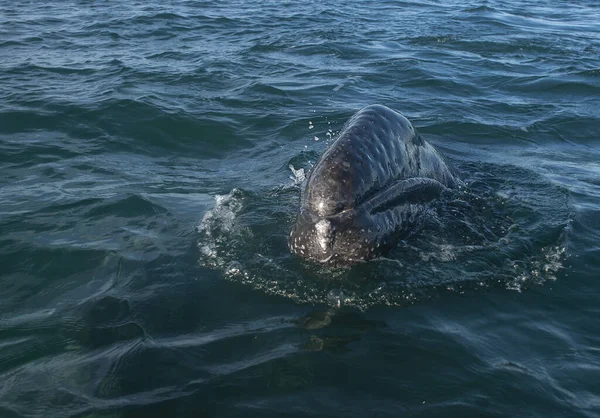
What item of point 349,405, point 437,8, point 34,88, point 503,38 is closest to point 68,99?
point 34,88

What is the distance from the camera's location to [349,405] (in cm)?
549

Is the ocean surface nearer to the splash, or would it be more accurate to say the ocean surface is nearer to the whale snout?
the splash

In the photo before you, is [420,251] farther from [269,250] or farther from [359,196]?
[269,250]

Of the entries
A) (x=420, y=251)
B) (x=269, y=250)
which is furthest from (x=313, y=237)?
(x=420, y=251)

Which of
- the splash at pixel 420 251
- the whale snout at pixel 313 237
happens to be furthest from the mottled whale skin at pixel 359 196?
the splash at pixel 420 251

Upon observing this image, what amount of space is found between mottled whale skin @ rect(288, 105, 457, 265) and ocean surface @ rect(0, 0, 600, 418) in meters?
0.25

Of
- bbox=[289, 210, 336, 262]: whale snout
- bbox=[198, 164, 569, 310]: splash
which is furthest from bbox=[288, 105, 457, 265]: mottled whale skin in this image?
bbox=[198, 164, 569, 310]: splash

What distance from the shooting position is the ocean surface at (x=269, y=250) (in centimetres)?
581

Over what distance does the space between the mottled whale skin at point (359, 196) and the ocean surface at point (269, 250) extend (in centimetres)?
25

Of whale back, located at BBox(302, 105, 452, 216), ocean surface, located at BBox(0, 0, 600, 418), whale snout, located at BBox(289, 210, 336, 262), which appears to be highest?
whale back, located at BBox(302, 105, 452, 216)

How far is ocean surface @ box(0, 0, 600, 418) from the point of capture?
5809 mm

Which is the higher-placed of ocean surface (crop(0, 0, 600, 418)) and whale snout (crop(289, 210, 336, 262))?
whale snout (crop(289, 210, 336, 262))

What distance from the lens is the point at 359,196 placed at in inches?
289

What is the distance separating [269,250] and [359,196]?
1.35 meters
